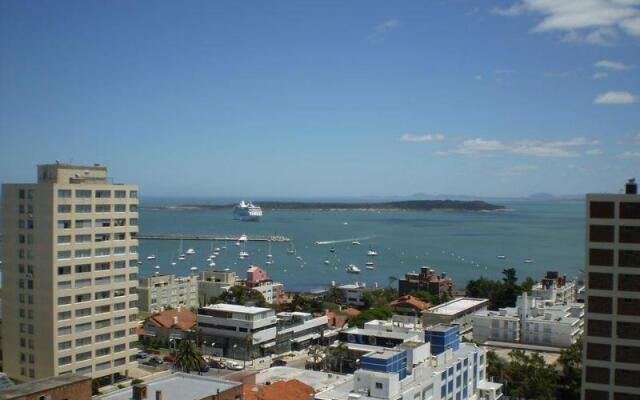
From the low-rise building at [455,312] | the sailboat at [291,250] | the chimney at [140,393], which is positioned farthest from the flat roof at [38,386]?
the sailboat at [291,250]

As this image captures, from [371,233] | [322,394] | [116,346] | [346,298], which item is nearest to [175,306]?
[346,298]

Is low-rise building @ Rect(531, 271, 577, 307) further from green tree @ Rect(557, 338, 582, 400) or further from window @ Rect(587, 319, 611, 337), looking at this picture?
window @ Rect(587, 319, 611, 337)

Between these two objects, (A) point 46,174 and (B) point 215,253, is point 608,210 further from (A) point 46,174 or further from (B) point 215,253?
(B) point 215,253

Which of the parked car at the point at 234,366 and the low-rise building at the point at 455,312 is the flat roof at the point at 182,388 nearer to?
the parked car at the point at 234,366

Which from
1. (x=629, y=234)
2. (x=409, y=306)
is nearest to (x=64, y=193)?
(x=629, y=234)

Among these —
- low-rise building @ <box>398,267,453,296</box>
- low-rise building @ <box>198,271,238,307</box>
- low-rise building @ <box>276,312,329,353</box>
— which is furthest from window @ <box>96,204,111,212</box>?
low-rise building @ <box>398,267,453,296</box>

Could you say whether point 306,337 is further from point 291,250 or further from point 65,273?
point 291,250
